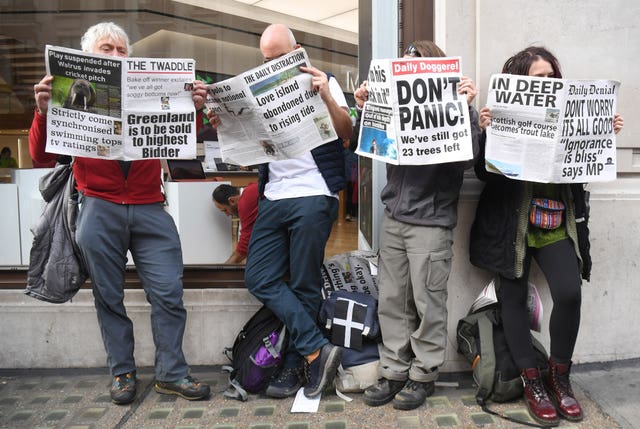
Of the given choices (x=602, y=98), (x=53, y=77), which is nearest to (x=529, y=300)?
(x=602, y=98)

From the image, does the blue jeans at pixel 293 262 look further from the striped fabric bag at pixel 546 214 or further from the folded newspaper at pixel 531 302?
the striped fabric bag at pixel 546 214

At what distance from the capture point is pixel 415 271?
324 cm

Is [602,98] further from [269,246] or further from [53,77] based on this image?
[53,77]

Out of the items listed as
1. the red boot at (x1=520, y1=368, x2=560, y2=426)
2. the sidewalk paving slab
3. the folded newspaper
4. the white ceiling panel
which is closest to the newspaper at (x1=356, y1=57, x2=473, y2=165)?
the folded newspaper

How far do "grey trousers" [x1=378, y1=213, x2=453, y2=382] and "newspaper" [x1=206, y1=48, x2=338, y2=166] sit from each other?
0.72 meters

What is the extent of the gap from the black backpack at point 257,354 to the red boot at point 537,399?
142 centimetres

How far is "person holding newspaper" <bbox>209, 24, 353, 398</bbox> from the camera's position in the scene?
3.33 m

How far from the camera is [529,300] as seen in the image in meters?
3.43

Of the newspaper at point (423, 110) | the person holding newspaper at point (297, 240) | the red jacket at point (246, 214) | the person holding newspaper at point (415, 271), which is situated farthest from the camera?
the red jacket at point (246, 214)

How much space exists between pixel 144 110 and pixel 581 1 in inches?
110

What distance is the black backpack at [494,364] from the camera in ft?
10.8

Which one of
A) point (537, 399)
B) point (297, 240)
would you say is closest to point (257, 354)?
point (297, 240)

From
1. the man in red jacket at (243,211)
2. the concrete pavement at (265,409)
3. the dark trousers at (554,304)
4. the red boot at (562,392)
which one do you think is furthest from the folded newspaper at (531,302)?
the man in red jacket at (243,211)

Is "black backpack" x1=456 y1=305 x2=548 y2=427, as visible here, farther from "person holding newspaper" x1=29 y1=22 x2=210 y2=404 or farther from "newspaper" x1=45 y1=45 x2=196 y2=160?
"newspaper" x1=45 y1=45 x2=196 y2=160
